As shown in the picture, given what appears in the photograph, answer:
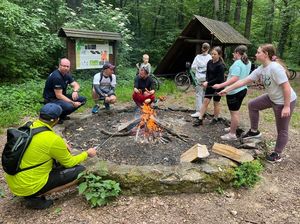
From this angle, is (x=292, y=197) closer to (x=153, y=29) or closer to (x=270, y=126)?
(x=270, y=126)

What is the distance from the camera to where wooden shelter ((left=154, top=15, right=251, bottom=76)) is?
10.8 metres

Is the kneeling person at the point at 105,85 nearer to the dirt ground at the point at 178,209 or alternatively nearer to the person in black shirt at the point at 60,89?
the person in black shirt at the point at 60,89

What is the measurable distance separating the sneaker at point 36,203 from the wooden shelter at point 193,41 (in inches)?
345

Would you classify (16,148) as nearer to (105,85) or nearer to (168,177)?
(168,177)

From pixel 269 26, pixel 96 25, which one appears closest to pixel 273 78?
pixel 96 25

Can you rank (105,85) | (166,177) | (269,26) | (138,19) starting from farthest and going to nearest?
(269,26) < (138,19) < (105,85) < (166,177)

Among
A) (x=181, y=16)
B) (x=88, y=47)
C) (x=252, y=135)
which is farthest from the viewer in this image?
(x=181, y=16)

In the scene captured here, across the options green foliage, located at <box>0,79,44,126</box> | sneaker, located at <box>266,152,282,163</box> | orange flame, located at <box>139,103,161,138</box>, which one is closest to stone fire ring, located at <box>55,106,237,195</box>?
sneaker, located at <box>266,152,282,163</box>

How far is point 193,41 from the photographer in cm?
1106

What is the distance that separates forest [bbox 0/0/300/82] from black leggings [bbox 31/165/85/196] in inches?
230

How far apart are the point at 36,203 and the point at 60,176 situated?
0.40 m

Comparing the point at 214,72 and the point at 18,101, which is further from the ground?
the point at 214,72

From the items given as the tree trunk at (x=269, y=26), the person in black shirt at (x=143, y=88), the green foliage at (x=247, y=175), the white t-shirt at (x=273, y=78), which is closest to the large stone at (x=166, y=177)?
the green foliage at (x=247, y=175)

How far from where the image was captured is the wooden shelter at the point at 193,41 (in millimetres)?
10812
